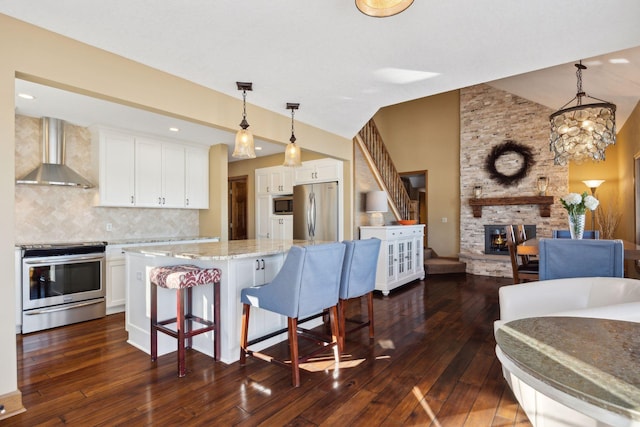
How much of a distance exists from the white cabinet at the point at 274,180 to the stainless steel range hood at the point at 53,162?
3001mm

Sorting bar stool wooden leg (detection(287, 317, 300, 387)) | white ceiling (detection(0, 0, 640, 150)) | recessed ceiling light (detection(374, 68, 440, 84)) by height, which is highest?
recessed ceiling light (detection(374, 68, 440, 84))

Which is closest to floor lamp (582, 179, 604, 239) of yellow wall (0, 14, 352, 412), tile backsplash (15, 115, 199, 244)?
yellow wall (0, 14, 352, 412)

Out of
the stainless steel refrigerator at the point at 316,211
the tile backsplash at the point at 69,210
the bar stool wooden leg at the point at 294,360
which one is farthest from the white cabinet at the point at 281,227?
the bar stool wooden leg at the point at 294,360

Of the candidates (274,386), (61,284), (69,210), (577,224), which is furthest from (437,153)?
(61,284)

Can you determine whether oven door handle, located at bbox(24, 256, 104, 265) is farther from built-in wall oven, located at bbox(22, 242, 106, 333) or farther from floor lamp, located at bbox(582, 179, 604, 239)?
floor lamp, located at bbox(582, 179, 604, 239)

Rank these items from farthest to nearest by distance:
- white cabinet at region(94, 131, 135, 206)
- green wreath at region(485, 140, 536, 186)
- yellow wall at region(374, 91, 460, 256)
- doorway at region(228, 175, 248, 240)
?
yellow wall at region(374, 91, 460, 256)
doorway at region(228, 175, 248, 240)
green wreath at region(485, 140, 536, 186)
white cabinet at region(94, 131, 135, 206)

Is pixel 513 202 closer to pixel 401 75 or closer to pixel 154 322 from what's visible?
pixel 401 75

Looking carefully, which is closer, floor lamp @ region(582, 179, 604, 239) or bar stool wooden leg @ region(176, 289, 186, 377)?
bar stool wooden leg @ region(176, 289, 186, 377)

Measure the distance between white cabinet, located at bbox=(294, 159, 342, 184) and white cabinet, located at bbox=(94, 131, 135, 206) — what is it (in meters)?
2.59

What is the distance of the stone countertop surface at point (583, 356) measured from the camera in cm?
75

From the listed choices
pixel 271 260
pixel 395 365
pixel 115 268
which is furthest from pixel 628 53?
pixel 115 268

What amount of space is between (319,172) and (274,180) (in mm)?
1127

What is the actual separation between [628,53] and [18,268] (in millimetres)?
6555

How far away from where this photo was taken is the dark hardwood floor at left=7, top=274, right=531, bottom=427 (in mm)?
1922
